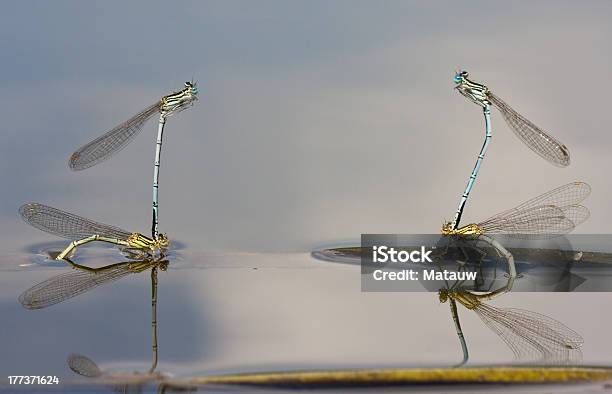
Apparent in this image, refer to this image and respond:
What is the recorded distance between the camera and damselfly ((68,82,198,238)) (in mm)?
7117

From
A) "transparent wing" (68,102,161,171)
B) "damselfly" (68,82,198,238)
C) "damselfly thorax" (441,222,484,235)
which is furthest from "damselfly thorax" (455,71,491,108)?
"transparent wing" (68,102,161,171)

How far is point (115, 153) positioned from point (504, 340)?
4.27 m

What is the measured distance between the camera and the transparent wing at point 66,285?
18.1ft

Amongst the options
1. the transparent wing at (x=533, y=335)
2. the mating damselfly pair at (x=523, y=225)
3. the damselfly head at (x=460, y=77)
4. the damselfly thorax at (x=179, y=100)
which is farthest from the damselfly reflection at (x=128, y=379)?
the damselfly head at (x=460, y=77)

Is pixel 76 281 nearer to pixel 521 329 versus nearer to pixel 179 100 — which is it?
pixel 179 100

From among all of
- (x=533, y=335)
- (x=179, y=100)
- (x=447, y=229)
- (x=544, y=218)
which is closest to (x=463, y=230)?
(x=447, y=229)

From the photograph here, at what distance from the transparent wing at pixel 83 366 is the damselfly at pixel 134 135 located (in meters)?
2.46

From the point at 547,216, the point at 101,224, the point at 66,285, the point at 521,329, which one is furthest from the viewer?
the point at 547,216

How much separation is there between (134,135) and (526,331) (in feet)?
13.3

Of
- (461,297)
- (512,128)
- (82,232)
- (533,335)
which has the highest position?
(512,128)

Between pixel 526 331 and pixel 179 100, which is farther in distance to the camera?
pixel 179 100

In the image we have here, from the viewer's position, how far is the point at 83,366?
14.3ft

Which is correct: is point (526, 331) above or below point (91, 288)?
below

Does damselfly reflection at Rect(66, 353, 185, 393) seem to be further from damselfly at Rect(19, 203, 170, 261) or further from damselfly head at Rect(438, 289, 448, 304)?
damselfly at Rect(19, 203, 170, 261)
